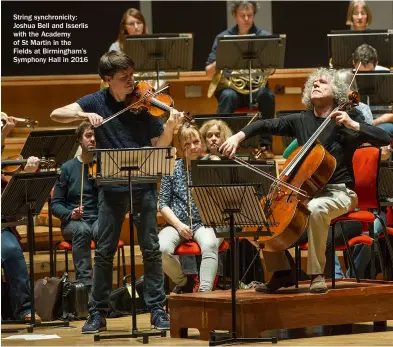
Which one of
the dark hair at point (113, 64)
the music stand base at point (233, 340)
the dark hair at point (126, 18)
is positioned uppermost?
the dark hair at point (126, 18)

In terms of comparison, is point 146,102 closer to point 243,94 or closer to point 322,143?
point 322,143

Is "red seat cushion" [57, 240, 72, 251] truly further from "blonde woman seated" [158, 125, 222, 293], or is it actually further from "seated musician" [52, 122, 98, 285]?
"blonde woman seated" [158, 125, 222, 293]

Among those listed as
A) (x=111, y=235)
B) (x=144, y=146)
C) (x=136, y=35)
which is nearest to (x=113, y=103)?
(x=144, y=146)

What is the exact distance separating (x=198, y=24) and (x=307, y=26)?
1.16 m

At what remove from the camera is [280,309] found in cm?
522

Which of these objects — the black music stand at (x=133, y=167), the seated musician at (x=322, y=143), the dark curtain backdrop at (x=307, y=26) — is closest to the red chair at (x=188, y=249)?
the seated musician at (x=322, y=143)

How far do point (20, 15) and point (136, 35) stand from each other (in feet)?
8.09

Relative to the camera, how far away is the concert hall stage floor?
16.9ft

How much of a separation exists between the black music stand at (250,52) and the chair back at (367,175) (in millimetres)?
2205

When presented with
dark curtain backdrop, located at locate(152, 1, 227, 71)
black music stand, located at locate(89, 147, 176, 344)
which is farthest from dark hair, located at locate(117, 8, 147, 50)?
black music stand, located at locate(89, 147, 176, 344)

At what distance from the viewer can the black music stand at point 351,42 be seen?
8.13 metres

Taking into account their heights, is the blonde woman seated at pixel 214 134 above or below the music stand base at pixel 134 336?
above

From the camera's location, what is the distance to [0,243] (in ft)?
20.7

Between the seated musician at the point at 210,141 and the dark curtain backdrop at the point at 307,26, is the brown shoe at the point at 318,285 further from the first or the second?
the dark curtain backdrop at the point at 307,26
